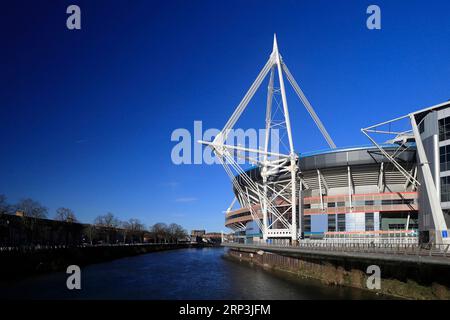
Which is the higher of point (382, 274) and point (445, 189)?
point (445, 189)

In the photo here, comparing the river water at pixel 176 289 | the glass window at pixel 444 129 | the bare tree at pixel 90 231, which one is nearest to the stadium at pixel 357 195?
the glass window at pixel 444 129

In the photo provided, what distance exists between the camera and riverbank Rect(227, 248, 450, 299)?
29.1m

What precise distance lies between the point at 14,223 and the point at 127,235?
8602 centimetres

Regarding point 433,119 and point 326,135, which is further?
point 326,135

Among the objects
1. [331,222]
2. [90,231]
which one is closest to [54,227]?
[90,231]

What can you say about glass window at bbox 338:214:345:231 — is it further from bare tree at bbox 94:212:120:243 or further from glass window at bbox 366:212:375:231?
bare tree at bbox 94:212:120:243

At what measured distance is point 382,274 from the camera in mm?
35094

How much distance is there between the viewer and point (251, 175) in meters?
91.9

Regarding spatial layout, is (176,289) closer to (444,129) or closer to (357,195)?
(444,129)

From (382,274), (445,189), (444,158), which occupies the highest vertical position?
(444,158)

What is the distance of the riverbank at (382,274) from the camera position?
95.6 feet

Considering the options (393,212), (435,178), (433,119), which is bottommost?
(393,212)
